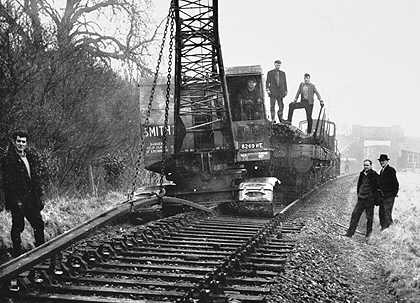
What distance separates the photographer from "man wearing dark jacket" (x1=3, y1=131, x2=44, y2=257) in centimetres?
636

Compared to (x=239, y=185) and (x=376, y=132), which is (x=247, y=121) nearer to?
(x=239, y=185)

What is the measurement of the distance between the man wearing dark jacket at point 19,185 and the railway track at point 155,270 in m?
0.72

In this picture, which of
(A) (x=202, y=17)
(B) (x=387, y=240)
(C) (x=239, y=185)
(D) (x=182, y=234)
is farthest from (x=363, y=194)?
(A) (x=202, y=17)

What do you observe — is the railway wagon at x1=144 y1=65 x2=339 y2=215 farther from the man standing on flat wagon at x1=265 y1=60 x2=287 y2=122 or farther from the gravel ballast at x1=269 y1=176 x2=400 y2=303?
the man standing on flat wagon at x1=265 y1=60 x2=287 y2=122

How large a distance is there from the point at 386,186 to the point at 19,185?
7156 mm

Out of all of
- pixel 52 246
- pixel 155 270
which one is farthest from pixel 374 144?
pixel 52 246

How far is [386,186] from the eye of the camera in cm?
1016

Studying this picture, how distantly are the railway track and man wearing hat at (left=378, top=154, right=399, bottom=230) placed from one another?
3.17 meters

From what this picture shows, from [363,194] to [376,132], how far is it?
7560 centimetres

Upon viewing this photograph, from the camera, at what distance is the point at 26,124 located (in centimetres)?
1026

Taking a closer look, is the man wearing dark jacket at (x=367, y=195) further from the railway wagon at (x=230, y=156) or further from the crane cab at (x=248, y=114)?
the crane cab at (x=248, y=114)

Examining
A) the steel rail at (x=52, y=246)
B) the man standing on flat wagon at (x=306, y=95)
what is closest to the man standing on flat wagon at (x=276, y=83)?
the man standing on flat wagon at (x=306, y=95)

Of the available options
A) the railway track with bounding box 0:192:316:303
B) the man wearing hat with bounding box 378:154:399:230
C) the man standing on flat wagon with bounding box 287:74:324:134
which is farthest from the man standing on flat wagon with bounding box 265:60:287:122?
the railway track with bounding box 0:192:316:303

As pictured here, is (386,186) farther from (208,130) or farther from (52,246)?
(52,246)
